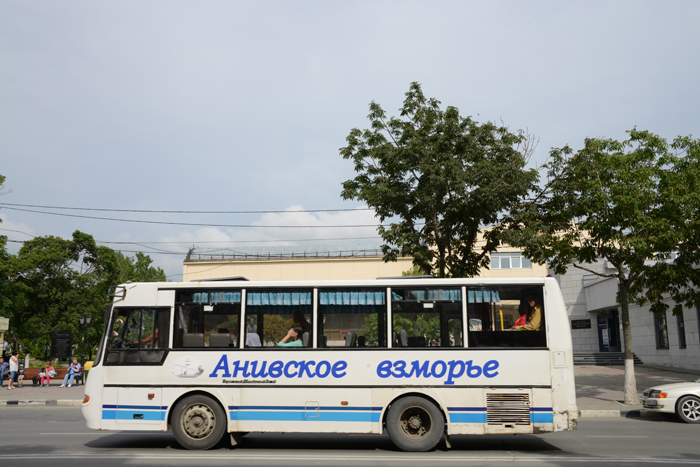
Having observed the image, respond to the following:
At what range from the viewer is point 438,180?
17266 millimetres

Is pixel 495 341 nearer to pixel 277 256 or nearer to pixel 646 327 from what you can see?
pixel 646 327

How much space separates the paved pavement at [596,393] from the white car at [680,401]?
1723 mm

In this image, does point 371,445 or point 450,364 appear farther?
point 371,445

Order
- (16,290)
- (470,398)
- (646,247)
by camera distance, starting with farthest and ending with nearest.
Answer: (16,290), (646,247), (470,398)

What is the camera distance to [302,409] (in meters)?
9.24

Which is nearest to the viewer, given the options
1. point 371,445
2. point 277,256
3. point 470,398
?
point 470,398

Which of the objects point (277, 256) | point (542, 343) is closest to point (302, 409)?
point (542, 343)

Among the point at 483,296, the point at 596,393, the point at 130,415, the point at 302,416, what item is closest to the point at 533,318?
the point at 483,296

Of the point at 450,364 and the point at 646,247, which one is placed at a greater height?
the point at 646,247

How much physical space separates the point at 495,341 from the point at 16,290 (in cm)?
4040

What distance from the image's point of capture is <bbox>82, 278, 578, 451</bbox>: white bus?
9078mm

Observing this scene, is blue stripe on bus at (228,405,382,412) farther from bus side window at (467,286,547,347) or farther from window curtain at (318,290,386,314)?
bus side window at (467,286,547,347)

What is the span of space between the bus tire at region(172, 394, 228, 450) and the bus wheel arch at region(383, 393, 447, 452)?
113 inches

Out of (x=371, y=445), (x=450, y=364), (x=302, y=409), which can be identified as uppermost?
(x=450, y=364)
